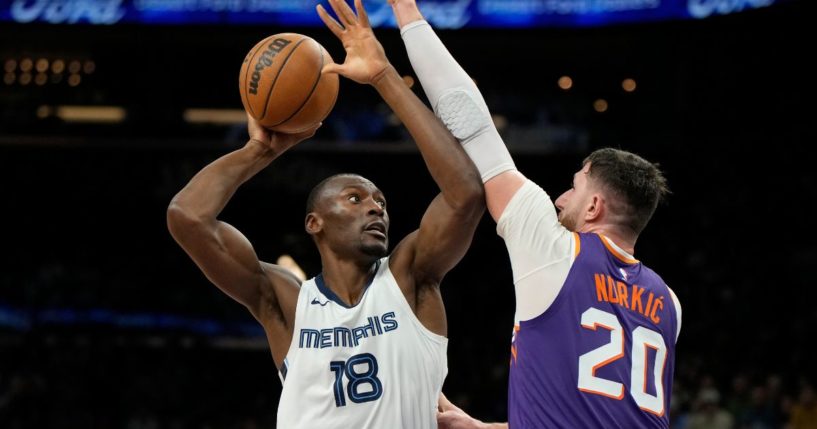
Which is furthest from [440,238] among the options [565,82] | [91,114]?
[91,114]

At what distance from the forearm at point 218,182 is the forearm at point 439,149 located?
0.89 meters

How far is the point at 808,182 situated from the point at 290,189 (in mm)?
9241

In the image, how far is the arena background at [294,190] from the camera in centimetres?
1662

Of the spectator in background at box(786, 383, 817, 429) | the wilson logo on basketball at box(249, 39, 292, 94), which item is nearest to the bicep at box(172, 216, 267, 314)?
the wilson logo on basketball at box(249, 39, 292, 94)

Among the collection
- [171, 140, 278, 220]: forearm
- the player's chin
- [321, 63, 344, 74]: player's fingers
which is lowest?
the player's chin

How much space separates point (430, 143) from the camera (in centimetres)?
382

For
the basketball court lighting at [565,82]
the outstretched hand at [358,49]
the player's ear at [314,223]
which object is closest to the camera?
the outstretched hand at [358,49]

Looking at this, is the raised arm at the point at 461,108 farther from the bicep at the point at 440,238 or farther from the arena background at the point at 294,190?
the arena background at the point at 294,190

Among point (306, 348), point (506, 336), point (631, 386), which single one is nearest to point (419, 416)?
point (306, 348)

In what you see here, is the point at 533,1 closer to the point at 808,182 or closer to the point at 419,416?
the point at 808,182

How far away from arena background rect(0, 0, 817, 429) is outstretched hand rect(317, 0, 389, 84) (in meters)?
12.1

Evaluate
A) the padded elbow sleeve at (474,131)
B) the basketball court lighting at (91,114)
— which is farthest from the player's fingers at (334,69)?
the basketball court lighting at (91,114)

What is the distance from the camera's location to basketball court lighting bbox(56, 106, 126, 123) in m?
17.6

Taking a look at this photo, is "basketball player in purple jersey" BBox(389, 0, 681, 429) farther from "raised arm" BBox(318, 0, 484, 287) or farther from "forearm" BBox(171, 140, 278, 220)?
"forearm" BBox(171, 140, 278, 220)
